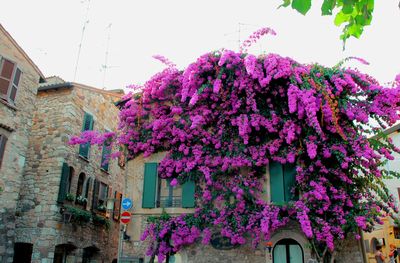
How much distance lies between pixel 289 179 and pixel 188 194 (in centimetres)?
320

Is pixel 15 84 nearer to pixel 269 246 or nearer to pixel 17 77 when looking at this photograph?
pixel 17 77

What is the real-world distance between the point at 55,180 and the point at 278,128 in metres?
8.23

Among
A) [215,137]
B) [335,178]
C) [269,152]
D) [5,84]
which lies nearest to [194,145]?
[215,137]

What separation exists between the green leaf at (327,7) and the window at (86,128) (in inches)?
548

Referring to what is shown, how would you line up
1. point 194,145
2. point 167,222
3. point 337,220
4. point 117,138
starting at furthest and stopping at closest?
point 117,138 < point 194,145 < point 167,222 < point 337,220

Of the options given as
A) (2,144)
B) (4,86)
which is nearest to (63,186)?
(2,144)

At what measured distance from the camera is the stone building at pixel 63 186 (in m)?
13.9

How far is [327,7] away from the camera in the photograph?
3723mm

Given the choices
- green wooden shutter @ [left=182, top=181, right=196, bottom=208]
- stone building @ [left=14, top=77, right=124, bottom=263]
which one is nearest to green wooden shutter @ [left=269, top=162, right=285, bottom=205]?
green wooden shutter @ [left=182, top=181, right=196, bottom=208]

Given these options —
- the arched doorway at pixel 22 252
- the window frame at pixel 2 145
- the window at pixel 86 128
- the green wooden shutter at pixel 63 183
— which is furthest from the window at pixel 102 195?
the window frame at pixel 2 145

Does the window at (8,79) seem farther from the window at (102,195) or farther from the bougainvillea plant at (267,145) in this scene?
the window at (102,195)

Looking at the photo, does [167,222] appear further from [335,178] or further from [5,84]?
[5,84]

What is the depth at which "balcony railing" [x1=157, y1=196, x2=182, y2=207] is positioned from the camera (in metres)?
12.6

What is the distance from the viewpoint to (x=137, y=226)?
41.0ft
